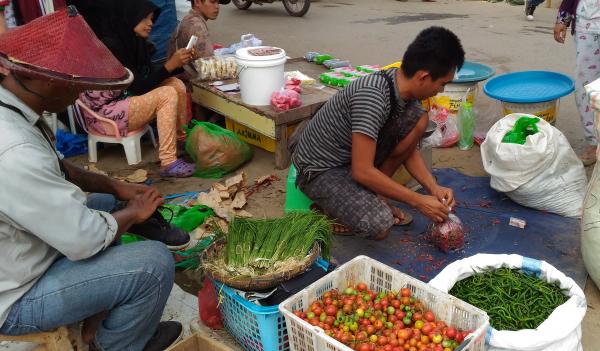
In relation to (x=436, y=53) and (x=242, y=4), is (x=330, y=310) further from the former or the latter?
(x=242, y=4)

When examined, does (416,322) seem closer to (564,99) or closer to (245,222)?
(245,222)

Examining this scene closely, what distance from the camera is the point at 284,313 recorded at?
6.48 ft

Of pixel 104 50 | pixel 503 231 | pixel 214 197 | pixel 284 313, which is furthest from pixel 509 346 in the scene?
pixel 214 197

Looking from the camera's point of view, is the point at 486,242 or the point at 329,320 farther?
the point at 486,242

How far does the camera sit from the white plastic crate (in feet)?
6.16

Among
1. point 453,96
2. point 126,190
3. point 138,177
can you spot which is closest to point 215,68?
point 138,177

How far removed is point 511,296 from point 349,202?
98cm

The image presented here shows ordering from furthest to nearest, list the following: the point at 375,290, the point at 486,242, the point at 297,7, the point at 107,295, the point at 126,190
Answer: the point at 297,7, the point at 486,242, the point at 126,190, the point at 375,290, the point at 107,295

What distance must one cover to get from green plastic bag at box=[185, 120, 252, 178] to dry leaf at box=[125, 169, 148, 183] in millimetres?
357

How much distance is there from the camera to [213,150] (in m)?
4.00

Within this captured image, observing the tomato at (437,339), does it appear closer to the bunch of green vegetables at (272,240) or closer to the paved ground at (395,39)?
the bunch of green vegetables at (272,240)

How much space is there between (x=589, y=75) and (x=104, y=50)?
3254mm

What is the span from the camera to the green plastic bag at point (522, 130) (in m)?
3.38

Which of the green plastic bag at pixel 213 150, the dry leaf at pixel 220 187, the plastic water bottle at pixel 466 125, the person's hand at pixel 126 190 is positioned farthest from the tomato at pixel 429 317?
the plastic water bottle at pixel 466 125
